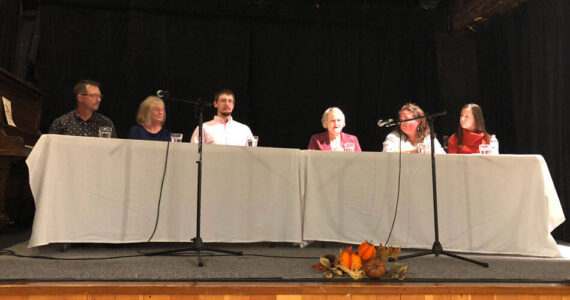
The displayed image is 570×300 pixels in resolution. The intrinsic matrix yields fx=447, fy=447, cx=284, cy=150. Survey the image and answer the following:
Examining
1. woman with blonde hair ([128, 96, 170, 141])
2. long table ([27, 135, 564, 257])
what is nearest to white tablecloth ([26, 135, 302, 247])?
long table ([27, 135, 564, 257])

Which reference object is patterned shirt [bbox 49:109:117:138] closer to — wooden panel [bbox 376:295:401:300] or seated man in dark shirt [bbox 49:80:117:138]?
seated man in dark shirt [bbox 49:80:117:138]

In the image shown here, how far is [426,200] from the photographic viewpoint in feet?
10.00

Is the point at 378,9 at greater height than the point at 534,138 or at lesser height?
greater

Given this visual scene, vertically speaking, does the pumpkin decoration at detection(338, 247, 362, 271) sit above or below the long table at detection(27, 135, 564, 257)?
below

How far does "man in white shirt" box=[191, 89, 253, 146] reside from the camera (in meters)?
3.82

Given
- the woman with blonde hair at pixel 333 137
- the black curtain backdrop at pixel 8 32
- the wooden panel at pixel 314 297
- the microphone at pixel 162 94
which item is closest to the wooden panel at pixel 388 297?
the wooden panel at pixel 314 297

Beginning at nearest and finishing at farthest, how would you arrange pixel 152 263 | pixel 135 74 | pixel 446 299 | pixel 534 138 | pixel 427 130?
pixel 446 299 → pixel 152 263 → pixel 427 130 → pixel 534 138 → pixel 135 74

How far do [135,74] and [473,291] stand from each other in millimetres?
3959

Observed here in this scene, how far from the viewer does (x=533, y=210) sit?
9.75ft

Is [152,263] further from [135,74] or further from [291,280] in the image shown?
[135,74]

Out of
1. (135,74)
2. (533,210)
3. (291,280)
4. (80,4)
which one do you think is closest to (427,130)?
(533,210)

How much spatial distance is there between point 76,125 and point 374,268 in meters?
2.59

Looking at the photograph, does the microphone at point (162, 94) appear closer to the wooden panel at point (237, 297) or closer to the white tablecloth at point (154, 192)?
the white tablecloth at point (154, 192)

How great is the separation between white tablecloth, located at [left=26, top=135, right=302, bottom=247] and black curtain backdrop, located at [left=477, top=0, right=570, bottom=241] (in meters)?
2.80
